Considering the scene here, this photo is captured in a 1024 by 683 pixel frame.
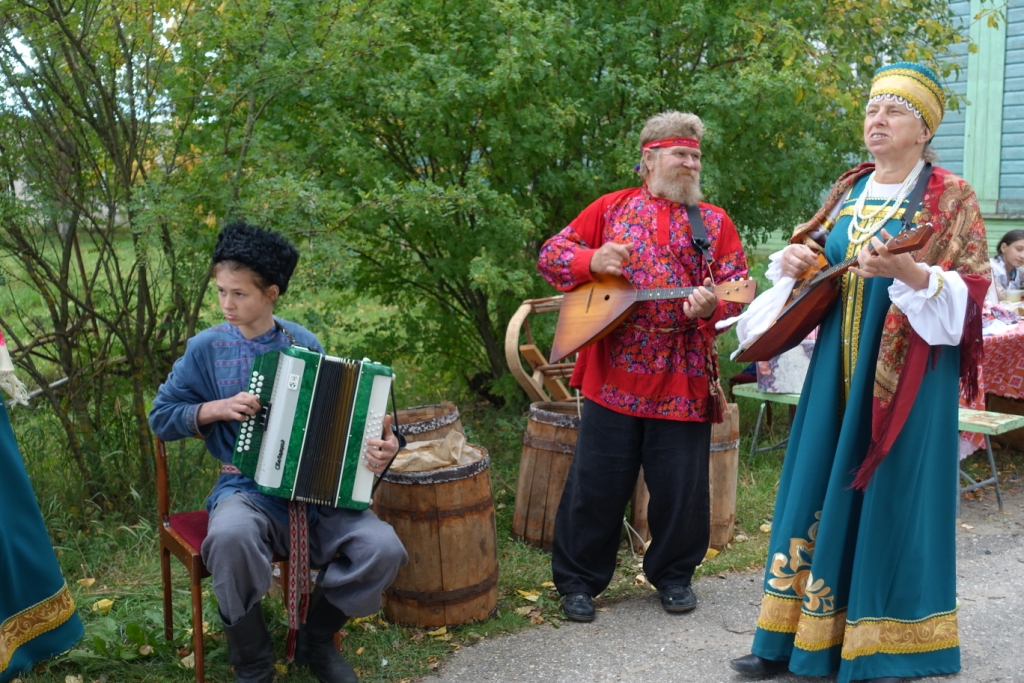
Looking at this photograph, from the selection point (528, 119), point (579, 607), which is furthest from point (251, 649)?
point (528, 119)

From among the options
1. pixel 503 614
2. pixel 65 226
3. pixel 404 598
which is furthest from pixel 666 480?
pixel 65 226

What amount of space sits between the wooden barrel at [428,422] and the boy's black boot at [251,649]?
1.21m

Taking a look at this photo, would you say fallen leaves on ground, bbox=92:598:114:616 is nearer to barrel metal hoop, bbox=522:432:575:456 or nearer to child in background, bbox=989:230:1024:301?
barrel metal hoop, bbox=522:432:575:456

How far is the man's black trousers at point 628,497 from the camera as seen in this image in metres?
4.04

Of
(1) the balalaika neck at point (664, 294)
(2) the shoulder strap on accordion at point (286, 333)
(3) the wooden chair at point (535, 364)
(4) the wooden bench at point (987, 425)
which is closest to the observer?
(2) the shoulder strap on accordion at point (286, 333)

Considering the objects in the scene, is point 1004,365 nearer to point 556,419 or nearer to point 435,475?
point 556,419

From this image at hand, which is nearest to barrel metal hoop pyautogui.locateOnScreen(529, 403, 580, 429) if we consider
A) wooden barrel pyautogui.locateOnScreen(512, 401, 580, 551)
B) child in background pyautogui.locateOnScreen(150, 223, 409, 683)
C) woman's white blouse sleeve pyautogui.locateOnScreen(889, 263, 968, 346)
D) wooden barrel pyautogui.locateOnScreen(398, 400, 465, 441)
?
wooden barrel pyautogui.locateOnScreen(512, 401, 580, 551)

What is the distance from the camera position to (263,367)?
3.28m

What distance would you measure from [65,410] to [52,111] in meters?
1.44

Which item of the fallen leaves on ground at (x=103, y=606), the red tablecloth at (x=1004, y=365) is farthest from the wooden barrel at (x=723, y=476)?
the fallen leaves on ground at (x=103, y=606)

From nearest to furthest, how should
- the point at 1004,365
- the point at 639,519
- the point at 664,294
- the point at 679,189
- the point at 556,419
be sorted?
the point at 664,294 → the point at 679,189 → the point at 556,419 → the point at 639,519 → the point at 1004,365

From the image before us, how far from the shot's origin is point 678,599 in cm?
417

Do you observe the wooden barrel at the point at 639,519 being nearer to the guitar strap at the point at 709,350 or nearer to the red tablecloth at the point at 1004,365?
the guitar strap at the point at 709,350

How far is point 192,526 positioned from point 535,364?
2258mm
